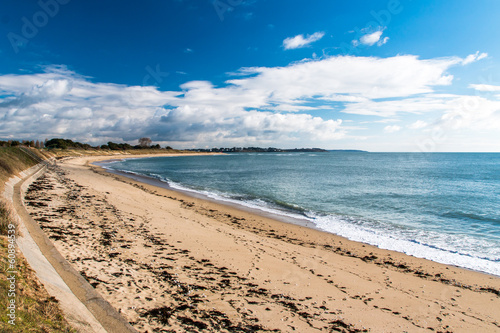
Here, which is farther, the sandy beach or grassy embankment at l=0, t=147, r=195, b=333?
the sandy beach

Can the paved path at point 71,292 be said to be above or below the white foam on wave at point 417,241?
above

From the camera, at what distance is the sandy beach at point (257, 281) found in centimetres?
538

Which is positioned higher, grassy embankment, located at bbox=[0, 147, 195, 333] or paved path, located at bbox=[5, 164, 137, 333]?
grassy embankment, located at bbox=[0, 147, 195, 333]

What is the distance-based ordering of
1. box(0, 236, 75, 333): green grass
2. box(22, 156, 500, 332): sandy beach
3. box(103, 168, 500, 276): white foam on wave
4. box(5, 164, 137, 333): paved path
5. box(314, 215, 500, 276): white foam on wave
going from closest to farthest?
box(0, 236, 75, 333): green grass → box(5, 164, 137, 333): paved path → box(22, 156, 500, 332): sandy beach → box(314, 215, 500, 276): white foam on wave → box(103, 168, 500, 276): white foam on wave

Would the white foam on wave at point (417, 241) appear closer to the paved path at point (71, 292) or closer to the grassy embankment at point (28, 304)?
the paved path at point (71, 292)

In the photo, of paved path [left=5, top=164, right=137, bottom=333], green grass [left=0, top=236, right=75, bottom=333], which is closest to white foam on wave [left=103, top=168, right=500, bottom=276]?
paved path [left=5, top=164, right=137, bottom=333]

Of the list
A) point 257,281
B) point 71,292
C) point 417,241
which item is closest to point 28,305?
point 71,292

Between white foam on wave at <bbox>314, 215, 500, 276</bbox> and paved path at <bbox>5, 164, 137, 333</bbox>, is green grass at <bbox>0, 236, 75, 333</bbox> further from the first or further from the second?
white foam on wave at <bbox>314, 215, 500, 276</bbox>

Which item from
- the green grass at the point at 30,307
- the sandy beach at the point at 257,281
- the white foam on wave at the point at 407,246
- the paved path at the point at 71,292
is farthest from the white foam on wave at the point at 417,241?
the green grass at the point at 30,307

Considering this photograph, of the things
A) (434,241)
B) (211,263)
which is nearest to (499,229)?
(434,241)

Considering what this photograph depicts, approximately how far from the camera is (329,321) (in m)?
5.51

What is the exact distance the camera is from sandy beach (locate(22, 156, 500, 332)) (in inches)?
212

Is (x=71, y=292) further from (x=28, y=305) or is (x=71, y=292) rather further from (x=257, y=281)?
(x=257, y=281)

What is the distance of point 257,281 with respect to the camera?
279 inches
